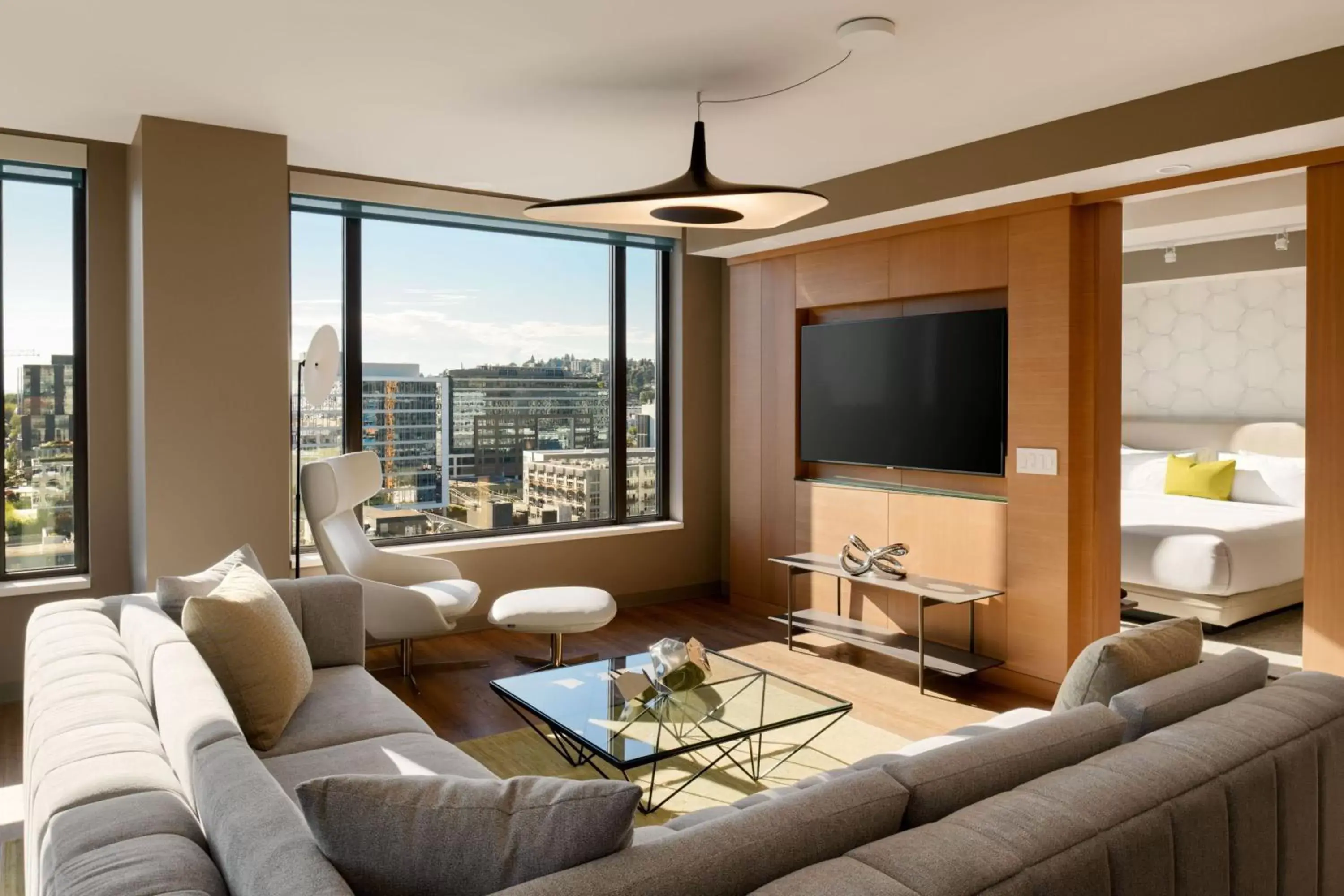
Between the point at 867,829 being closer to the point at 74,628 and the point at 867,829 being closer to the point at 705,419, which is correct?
the point at 74,628

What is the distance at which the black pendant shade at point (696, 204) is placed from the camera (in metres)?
3.14

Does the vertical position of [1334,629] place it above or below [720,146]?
below

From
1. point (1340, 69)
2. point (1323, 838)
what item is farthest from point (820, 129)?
point (1323, 838)

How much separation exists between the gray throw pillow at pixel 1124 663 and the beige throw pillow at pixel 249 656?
2.00 m

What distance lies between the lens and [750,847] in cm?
130

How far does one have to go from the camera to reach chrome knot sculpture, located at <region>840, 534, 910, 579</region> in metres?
4.66

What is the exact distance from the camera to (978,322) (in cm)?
456

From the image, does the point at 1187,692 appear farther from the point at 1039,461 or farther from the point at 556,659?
the point at 556,659

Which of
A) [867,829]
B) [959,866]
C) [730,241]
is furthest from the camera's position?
[730,241]

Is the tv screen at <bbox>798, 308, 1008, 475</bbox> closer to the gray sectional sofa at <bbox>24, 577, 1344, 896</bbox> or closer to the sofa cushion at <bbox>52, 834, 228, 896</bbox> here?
the gray sectional sofa at <bbox>24, 577, 1344, 896</bbox>

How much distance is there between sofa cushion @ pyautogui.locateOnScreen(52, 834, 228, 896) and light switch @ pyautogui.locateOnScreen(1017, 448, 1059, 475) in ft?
12.5

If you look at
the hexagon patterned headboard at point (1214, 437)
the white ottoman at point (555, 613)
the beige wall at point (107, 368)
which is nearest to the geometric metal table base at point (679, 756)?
the white ottoman at point (555, 613)

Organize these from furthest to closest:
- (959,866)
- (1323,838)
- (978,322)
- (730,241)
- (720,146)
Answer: (730,241) → (978,322) → (720,146) → (1323,838) → (959,866)

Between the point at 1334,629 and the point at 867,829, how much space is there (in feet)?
9.84
